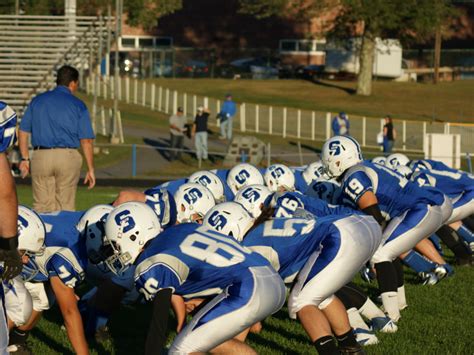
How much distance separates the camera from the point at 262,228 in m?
7.07

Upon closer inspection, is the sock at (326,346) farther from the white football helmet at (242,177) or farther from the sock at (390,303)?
the white football helmet at (242,177)

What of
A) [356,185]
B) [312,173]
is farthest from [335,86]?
[356,185]

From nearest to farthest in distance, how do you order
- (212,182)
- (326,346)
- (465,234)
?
(326,346), (212,182), (465,234)

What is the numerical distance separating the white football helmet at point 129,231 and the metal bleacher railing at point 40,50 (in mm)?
22983

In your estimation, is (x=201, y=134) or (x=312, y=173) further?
(x=201, y=134)

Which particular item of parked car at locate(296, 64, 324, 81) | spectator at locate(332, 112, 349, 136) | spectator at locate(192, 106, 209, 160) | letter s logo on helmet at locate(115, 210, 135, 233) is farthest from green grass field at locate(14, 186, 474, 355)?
parked car at locate(296, 64, 324, 81)

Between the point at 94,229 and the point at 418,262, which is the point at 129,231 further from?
the point at 418,262

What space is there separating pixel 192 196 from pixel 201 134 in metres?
19.9

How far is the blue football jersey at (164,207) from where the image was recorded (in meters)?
8.60

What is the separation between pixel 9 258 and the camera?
5.58 meters

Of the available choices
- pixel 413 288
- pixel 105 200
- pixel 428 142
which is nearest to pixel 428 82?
pixel 428 142

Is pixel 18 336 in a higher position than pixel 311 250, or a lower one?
lower

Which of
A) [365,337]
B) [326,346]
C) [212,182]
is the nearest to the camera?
[326,346]

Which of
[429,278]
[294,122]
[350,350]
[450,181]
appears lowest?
[294,122]
